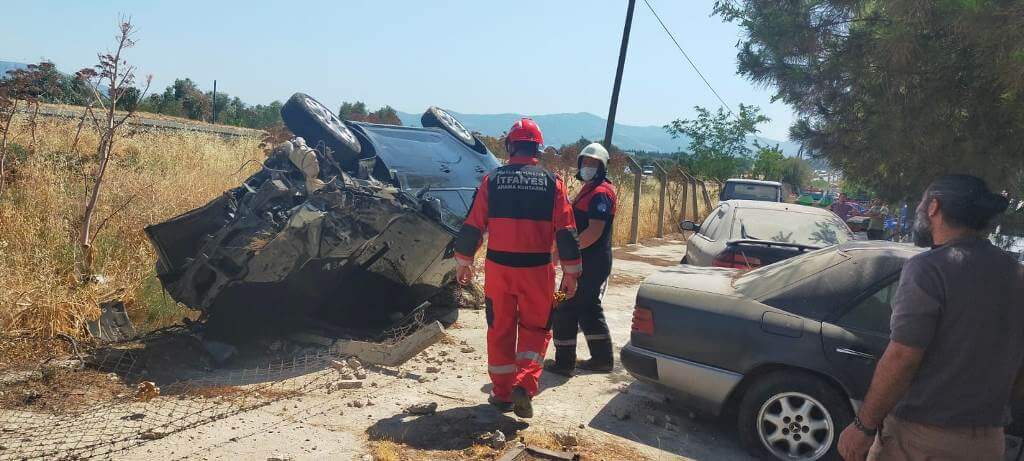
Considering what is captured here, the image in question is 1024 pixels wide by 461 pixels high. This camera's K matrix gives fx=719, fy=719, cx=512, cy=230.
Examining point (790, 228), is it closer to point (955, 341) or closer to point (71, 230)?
point (955, 341)

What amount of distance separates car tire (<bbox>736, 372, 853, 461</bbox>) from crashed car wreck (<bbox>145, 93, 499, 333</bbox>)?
8.33 feet

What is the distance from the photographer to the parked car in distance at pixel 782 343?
3.75 metres

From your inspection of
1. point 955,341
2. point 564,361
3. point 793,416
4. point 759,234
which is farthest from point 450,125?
point 955,341

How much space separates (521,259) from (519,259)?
0.01 metres

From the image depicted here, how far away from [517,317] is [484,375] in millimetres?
947

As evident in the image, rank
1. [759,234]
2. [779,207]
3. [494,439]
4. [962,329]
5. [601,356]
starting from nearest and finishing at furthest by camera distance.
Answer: [962,329] → [494,439] → [601,356] → [759,234] → [779,207]

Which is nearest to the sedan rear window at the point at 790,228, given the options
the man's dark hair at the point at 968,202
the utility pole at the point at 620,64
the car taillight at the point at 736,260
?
the car taillight at the point at 736,260

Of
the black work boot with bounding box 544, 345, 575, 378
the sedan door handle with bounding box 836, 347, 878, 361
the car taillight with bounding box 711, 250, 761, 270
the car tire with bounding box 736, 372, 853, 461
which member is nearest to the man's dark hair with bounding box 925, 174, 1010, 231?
the sedan door handle with bounding box 836, 347, 878, 361

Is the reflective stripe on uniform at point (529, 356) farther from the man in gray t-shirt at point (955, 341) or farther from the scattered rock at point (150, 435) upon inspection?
the man in gray t-shirt at point (955, 341)

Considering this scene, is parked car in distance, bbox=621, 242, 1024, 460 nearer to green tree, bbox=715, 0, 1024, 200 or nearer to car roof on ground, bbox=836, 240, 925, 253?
car roof on ground, bbox=836, 240, 925, 253

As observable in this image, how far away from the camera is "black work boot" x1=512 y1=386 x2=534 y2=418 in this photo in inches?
165

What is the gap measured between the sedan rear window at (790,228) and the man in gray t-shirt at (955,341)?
419cm

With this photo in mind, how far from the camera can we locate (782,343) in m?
3.88

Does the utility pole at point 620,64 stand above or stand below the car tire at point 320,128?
above
